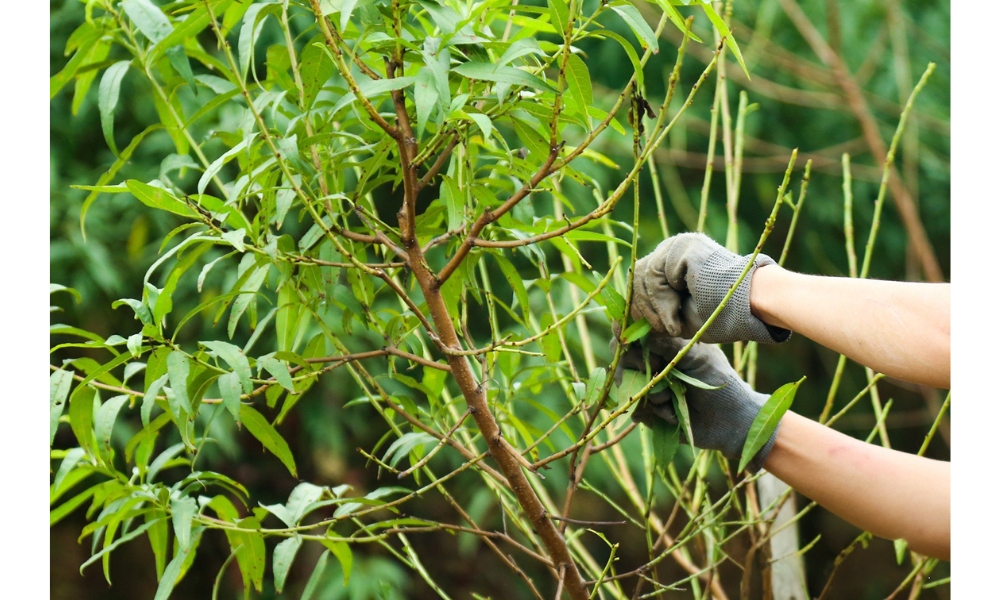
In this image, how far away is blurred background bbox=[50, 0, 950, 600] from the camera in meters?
1.64

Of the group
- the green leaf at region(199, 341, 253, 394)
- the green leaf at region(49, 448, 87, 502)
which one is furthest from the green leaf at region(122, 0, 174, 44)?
the green leaf at region(49, 448, 87, 502)

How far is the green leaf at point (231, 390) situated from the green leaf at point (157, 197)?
0.11 metres

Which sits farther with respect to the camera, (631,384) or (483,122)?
(631,384)

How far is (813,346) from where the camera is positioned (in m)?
2.29

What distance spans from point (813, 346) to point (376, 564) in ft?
4.32

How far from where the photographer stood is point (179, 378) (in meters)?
0.54

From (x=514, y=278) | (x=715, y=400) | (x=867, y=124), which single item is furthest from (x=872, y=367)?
(x=867, y=124)

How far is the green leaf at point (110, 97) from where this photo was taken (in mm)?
631

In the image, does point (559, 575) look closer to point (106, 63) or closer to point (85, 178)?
point (106, 63)

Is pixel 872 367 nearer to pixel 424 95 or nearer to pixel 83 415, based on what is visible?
pixel 424 95

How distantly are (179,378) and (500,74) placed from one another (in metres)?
0.28

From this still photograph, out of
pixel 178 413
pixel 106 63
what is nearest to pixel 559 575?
pixel 178 413

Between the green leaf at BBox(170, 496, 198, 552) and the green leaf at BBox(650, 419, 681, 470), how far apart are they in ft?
1.17

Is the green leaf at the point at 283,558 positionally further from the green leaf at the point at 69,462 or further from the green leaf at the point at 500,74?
the green leaf at the point at 500,74
